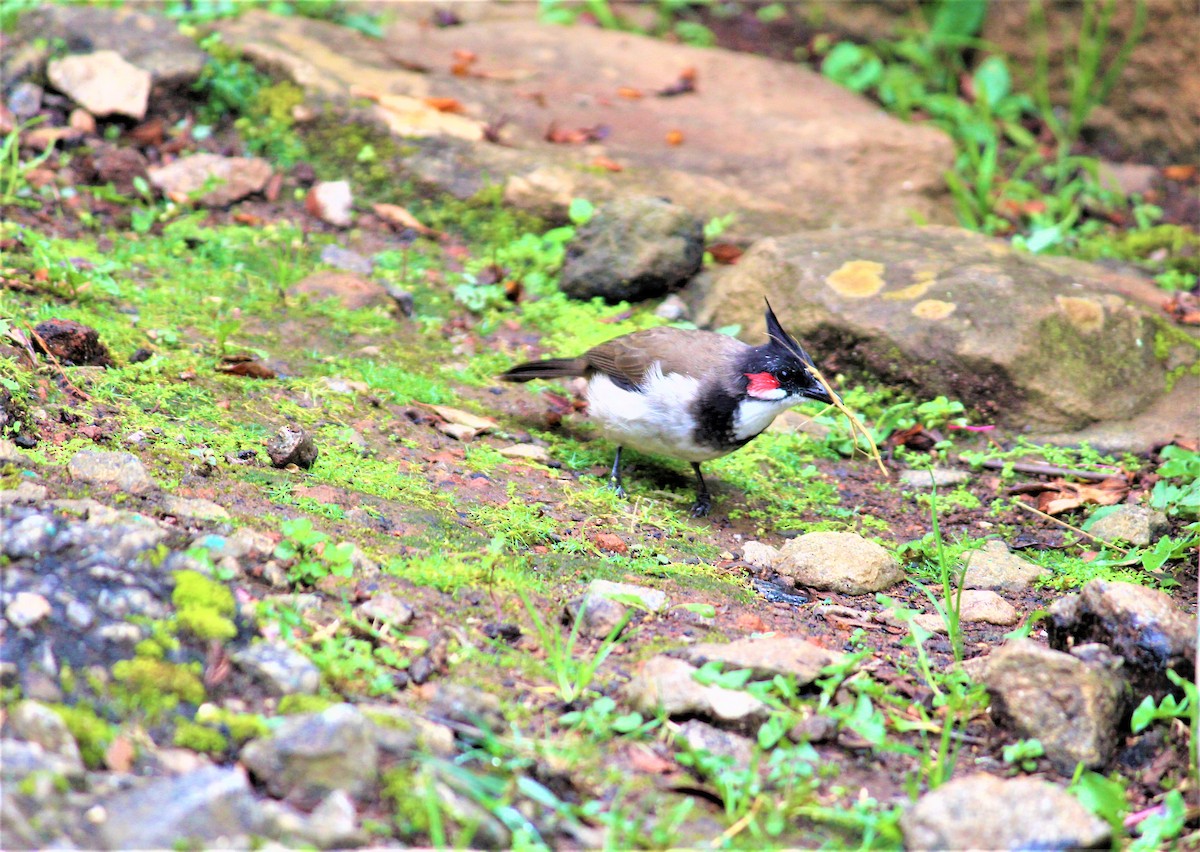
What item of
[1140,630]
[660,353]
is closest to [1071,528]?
[1140,630]

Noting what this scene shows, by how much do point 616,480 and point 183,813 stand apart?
2.91 m

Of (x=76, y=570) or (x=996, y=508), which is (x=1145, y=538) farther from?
(x=76, y=570)

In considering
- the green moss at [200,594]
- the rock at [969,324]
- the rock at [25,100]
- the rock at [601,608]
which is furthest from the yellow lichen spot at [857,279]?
the rock at [25,100]

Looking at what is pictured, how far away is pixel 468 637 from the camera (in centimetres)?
329

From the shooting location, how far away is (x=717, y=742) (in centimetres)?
297


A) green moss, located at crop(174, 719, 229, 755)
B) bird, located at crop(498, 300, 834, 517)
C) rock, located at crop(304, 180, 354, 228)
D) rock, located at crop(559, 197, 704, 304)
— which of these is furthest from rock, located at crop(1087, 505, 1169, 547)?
rock, located at crop(304, 180, 354, 228)

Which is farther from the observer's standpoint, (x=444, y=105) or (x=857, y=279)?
(x=444, y=105)

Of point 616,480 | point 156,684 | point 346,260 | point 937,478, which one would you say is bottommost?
point 937,478

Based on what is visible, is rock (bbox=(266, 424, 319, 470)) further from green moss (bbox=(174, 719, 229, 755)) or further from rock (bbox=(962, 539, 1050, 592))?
rock (bbox=(962, 539, 1050, 592))

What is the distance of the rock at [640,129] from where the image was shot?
7.11m

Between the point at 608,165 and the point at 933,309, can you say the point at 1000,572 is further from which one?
the point at 608,165

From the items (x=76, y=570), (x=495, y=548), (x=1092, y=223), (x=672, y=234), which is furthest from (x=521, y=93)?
(x=76, y=570)

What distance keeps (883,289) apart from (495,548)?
318 cm

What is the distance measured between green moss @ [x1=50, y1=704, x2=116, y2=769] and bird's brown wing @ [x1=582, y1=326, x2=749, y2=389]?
9.50 feet
